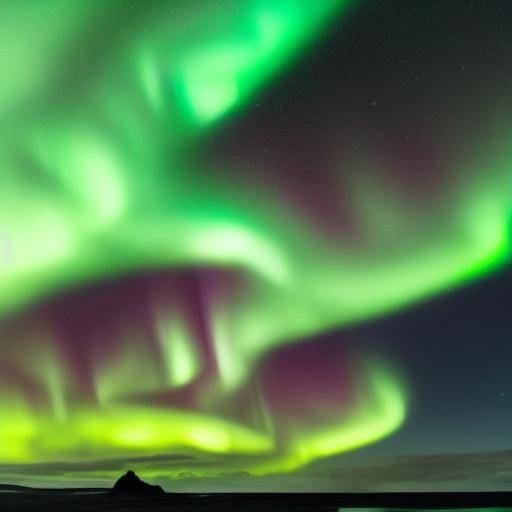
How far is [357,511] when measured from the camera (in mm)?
68125

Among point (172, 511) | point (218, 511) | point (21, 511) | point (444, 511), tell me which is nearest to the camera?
point (21, 511)

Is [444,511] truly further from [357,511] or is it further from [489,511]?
[489,511]

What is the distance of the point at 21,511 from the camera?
1487 inches

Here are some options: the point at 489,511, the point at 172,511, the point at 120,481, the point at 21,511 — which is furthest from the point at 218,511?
the point at 120,481

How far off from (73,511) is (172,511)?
344 inches

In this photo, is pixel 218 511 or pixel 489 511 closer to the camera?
pixel 218 511

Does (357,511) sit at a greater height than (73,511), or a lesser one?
lesser

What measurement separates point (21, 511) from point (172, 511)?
18493mm

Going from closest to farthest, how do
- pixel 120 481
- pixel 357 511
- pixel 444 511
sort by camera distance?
pixel 357 511
pixel 444 511
pixel 120 481

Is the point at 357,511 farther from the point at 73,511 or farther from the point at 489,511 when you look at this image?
the point at 73,511

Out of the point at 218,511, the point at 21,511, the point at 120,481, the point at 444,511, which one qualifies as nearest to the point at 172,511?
→ the point at 218,511

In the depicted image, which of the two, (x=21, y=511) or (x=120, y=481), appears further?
(x=120, y=481)

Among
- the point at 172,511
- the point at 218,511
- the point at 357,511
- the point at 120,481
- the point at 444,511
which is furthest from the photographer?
the point at 120,481

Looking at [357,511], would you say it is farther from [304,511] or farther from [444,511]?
[444,511]
